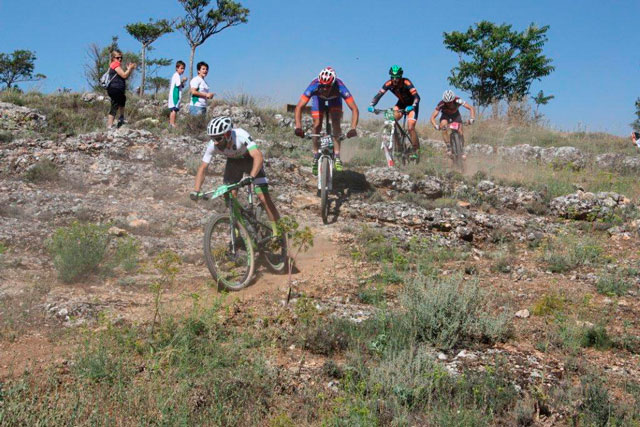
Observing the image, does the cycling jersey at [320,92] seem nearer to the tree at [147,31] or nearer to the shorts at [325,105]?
the shorts at [325,105]

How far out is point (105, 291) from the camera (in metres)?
6.48

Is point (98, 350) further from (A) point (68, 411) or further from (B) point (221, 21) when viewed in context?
(B) point (221, 21)

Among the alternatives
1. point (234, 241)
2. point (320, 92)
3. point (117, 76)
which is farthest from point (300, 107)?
point (117, 76)

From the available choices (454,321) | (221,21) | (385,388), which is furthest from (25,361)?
(221,21)

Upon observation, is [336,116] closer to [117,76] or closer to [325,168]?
[325,168]

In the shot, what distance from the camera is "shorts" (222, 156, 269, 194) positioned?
7016 mm

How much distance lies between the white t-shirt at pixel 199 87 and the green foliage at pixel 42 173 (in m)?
3.82

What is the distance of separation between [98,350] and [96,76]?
24.8 metres

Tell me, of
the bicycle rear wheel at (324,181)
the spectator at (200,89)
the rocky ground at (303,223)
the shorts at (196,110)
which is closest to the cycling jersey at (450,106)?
the rocky ground at (303,223)

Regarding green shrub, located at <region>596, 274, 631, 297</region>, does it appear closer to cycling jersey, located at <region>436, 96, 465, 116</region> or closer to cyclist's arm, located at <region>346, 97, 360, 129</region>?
cyclist's arm, located at <region>346, 97, 360, 129</region>

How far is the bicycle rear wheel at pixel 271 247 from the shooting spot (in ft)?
23.0

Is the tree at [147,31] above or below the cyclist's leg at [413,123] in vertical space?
above

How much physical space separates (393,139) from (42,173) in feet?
23.0

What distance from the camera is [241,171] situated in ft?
23.5
